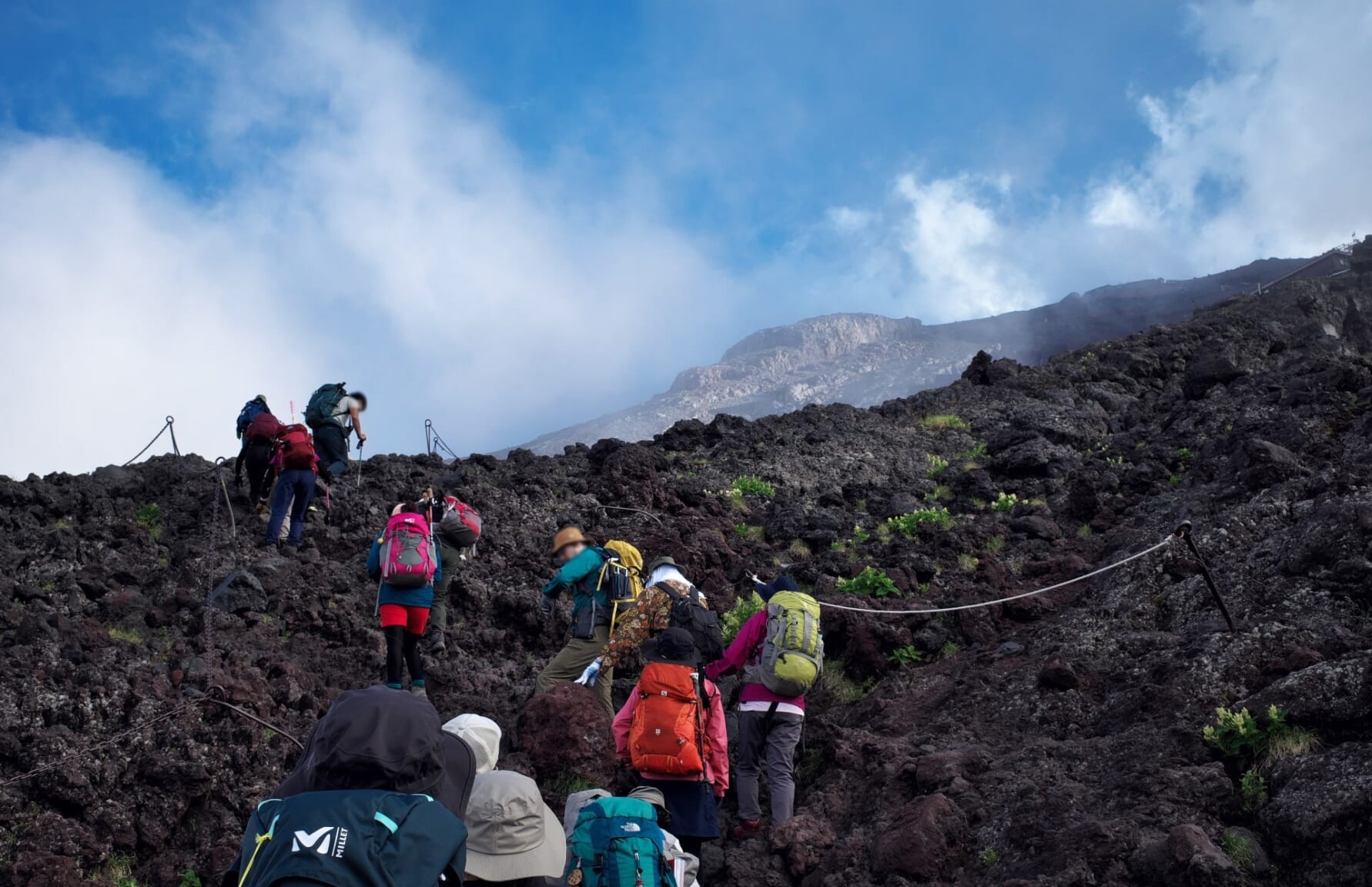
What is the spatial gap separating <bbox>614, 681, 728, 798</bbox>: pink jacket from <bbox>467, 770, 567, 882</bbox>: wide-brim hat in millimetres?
2261

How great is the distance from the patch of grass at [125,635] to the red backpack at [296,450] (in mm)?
2535

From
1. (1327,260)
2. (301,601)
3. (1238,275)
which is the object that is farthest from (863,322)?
(301,601)

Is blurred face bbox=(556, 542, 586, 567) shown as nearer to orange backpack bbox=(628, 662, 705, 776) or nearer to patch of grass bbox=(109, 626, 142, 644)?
orange backpack bbox=(628, 662, 705, 776)

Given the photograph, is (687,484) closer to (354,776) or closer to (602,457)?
(602,457)

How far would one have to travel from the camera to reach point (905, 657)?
980 cm

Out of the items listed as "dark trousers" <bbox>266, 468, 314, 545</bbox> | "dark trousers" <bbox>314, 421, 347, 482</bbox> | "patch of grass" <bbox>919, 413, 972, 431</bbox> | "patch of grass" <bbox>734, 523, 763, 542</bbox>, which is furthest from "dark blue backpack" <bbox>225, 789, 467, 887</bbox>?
"patch of grass" <bbox>919, 413, 972, 431</bbox>

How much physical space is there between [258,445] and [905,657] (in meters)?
8.11

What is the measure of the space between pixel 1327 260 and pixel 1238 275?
3430 centimetres

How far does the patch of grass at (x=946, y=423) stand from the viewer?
75.2 feet

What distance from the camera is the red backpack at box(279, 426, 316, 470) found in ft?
37.2

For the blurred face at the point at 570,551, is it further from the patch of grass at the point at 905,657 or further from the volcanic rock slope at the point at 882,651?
the patch of grass at the point at 905,657

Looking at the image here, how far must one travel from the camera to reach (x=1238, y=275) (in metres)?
67.9

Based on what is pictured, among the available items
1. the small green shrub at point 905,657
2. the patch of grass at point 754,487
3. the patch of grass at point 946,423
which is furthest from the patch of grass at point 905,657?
the patch of grass at point 946,423

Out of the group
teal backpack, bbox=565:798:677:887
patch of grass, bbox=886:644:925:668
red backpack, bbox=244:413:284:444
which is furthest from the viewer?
red backpack, bbox=244:413:284:444
